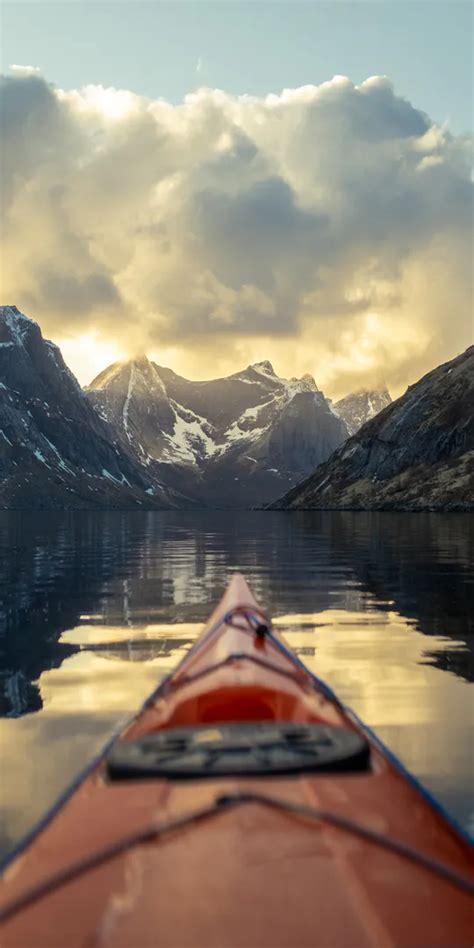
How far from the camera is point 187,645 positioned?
16.7 m

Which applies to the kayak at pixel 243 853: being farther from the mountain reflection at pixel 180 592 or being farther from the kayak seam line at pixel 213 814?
the mountain reflection at pixel 180 592

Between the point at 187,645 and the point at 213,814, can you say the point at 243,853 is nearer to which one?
the point at 213,814

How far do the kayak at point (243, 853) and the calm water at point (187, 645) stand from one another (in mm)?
2356

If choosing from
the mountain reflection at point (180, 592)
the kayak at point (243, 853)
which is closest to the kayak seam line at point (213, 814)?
the kayak at point (243, 853)

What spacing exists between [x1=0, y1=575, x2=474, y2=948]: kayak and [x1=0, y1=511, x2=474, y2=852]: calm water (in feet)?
7.73

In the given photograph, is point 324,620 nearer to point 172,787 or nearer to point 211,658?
point 211,658

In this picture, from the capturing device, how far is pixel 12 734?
1038 centimetres

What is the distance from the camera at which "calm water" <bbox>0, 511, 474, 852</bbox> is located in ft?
30.5

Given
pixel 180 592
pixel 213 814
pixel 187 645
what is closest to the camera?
pixel 213 814

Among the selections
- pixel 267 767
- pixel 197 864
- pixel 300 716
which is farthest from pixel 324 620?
pixel 197 864

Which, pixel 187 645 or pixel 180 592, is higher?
pixel 180 592

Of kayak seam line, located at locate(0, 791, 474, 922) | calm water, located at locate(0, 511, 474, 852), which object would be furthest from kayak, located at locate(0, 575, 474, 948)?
calm water, located at locate(0, 511, 474, 852)

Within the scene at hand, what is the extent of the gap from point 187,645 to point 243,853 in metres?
12.7

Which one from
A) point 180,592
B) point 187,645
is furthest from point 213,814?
point 180,592
